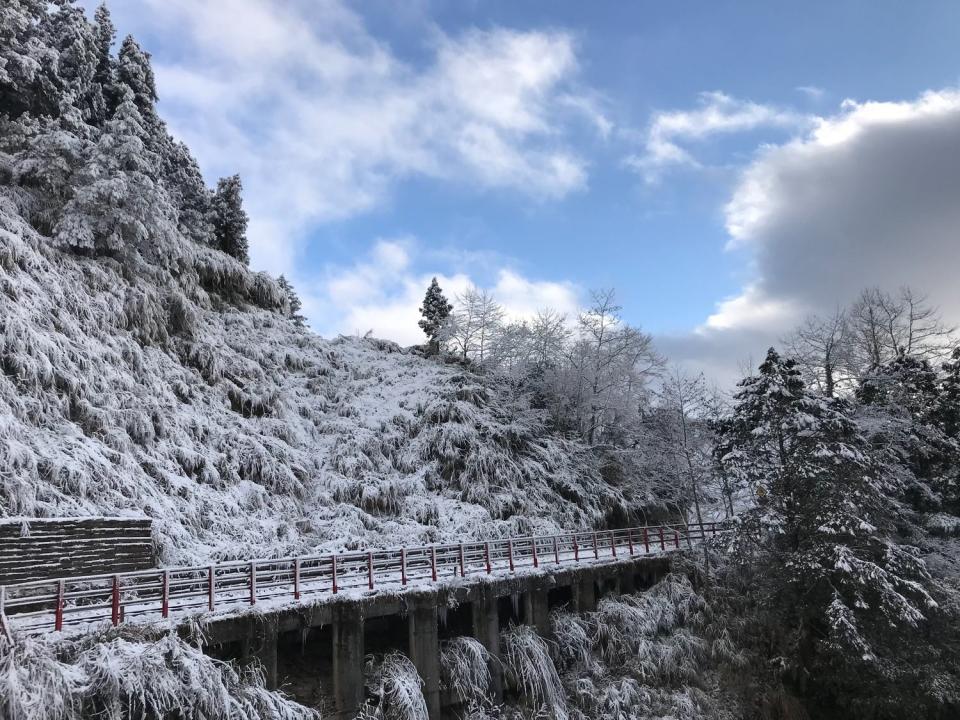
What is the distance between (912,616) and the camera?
19.0 meters

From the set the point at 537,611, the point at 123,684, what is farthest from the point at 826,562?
the point at 123,684

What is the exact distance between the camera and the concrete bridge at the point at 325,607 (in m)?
13.0

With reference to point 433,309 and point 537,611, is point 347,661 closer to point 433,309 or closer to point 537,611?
point 537,611

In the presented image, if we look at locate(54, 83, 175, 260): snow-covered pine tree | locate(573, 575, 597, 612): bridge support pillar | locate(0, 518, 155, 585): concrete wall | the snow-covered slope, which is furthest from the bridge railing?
locate(54, 83, 175, 260): snow-covered pine tree

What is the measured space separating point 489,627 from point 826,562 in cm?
1136

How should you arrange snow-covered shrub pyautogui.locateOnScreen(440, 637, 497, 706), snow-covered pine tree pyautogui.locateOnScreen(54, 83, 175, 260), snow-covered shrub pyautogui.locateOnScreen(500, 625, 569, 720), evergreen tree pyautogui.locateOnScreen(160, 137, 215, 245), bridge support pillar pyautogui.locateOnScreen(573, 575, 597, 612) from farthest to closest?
evergreen tree pyautogui.locateOnScreen(160, 137, 215, 245)
snow-covered pine tree pyautogui.locateOnScreen(54, 83, 175, 260)
bridge support pillar pyautogui.locateOnScreen(573, 575, 597, 612)
snow-covered shrub pyautogui.locateOnScreen(500, 625, 569, 720)
snow-covered shrub pyautogui.locateOnScreen(440, 637, 497, 706)

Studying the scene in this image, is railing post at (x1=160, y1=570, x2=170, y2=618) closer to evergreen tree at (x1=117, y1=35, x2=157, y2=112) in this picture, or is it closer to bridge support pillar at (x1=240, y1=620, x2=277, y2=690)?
bridge support pillar at (x1=240, y1=620, x2=277, y2=690)

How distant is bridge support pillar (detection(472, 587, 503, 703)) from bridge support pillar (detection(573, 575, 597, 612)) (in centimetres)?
482

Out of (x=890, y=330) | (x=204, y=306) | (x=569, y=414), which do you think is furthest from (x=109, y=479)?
(x=890, y=330)

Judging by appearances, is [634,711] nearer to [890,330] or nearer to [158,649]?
[158,649]

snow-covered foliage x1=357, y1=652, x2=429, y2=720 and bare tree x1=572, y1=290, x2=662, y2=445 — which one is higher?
bare tree x1=572, y1=290, x2=662, y2=445

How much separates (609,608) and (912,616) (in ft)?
30.9

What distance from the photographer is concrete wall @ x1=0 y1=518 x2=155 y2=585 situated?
47.9 feet

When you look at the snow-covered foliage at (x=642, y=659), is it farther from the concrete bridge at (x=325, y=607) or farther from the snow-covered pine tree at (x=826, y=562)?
the snow-covered pine tree at (x=826, y=562)
